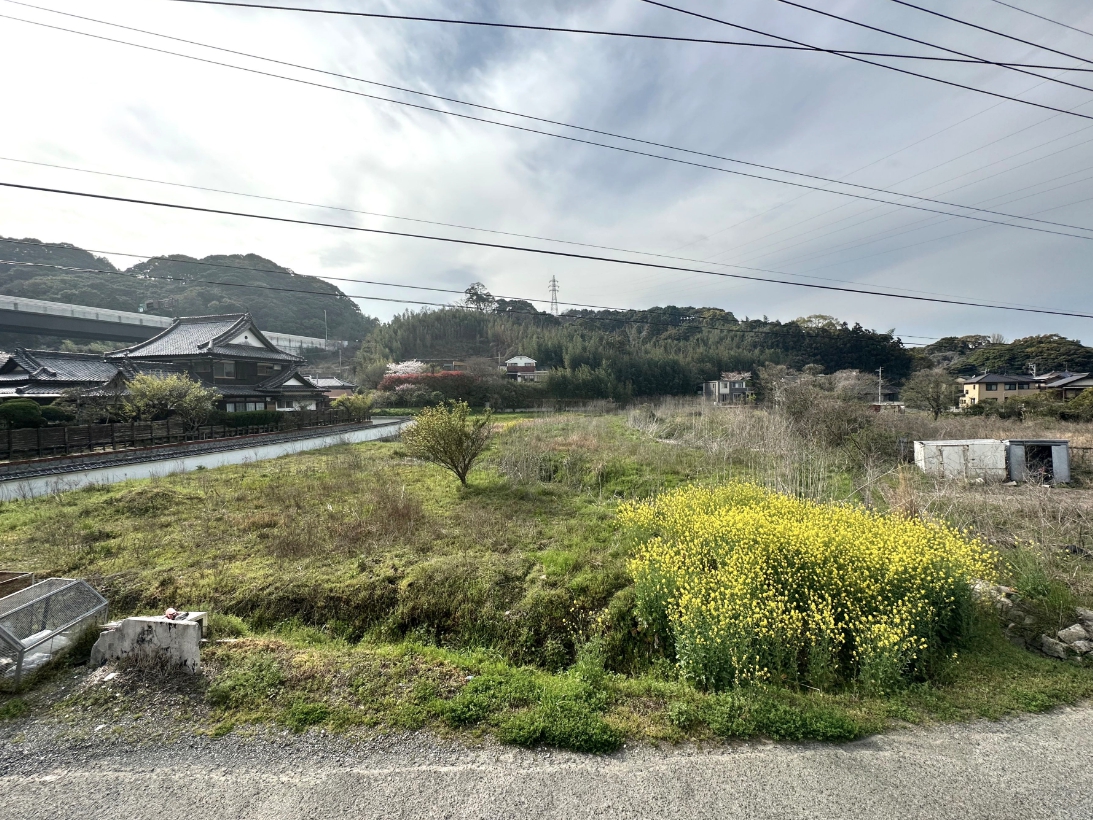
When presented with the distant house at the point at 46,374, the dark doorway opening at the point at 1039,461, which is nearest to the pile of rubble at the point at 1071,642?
the dark doorway opening at the point at 1039,461

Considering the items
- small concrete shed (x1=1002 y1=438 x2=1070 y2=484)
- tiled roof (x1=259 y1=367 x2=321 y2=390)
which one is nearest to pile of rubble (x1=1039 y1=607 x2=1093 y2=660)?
small concrete shed (x1=1002 y1=438 x2=1070 y2=484)

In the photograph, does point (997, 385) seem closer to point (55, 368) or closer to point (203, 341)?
point (203, 341)

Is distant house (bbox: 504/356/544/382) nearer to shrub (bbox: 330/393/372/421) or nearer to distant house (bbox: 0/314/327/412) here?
shrub (bbox: 330/393/372/421)

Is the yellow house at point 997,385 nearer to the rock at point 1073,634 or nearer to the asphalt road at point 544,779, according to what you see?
the rock at point 1073,634

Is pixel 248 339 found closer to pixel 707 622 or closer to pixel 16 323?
pixel 16 323

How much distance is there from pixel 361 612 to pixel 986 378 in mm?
44946

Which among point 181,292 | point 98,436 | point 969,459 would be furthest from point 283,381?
point 181,292

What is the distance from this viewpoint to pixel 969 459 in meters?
9.59

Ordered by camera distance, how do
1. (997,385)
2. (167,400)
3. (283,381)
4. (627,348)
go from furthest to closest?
(627,348) → (997,385) → (283,381) → (167,400)

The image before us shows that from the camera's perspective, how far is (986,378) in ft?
109

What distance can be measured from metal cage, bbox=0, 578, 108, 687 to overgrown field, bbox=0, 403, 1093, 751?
Result: 351 millimetres

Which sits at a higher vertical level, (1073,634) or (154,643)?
(154,643)

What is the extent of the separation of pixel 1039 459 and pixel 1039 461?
0.10 meters

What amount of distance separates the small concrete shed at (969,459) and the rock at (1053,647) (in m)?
6.47
